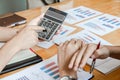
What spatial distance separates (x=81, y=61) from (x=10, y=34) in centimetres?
49

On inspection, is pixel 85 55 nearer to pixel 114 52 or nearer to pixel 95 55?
pixel 95 55

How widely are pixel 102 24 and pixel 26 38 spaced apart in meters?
0.63

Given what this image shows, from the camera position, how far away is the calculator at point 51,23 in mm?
1171

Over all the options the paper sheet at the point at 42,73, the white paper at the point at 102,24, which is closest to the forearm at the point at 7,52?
the paper sheet at the point at 42,73

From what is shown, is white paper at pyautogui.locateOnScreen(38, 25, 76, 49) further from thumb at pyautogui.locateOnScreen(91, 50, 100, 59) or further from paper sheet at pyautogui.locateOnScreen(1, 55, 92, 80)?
thumb at pyautogui.locateOnScreen(91, 50, 100, 59)

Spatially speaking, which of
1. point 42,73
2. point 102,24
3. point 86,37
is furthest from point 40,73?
point 102,24

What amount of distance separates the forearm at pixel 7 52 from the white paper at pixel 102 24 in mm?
585

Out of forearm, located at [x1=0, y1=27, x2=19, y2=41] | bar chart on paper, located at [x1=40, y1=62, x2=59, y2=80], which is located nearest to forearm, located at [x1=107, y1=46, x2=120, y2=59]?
bar chart on paper, located at [x1=40, y1=62, x2=59, y2=80]

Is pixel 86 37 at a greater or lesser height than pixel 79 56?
lesser

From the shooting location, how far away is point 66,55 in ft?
2.83

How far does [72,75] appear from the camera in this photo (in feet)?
2.68

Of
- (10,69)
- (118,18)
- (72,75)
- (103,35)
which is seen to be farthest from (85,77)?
(118,18)

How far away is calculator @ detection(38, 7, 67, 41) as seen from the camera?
3.84 feet

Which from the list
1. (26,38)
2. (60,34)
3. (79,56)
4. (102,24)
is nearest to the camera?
(79,56)
